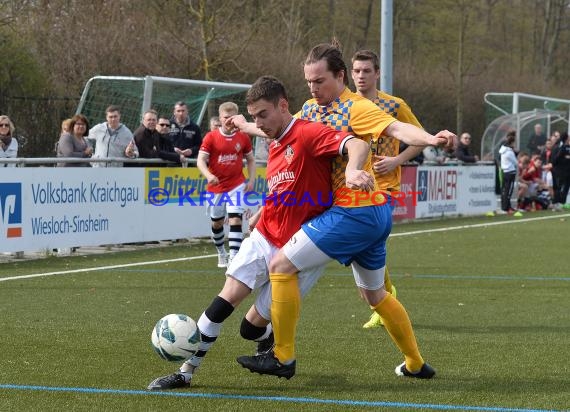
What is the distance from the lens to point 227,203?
44.9 feet

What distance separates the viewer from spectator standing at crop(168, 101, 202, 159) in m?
17.0

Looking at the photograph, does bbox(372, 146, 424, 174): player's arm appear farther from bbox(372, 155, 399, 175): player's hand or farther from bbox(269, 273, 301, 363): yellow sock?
bbox(269, 273, 301, 363): yellow sock

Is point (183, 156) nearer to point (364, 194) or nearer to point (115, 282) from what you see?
point (115, 282)

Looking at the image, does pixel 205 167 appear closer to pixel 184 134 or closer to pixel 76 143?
pixel 76 143

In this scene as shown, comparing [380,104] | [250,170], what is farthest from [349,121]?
[250,170]

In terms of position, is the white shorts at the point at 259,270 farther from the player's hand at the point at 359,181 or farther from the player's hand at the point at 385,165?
the player's hand at the point at 385,165

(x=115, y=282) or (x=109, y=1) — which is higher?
(x=109, y=1)

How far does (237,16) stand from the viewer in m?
28.2

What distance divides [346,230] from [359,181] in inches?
22.1

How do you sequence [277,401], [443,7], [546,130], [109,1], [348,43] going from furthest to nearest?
[443,7], [348,43], [546,130], [109,1], [277,401]

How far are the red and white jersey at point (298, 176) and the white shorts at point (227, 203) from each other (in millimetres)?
7006

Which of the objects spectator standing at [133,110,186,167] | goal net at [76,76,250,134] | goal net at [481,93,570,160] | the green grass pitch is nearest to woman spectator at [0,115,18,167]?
the green grass pitch

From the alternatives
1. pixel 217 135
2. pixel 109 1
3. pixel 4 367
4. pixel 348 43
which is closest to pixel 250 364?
pixel 4 367

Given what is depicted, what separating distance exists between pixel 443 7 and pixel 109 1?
21.4 m
